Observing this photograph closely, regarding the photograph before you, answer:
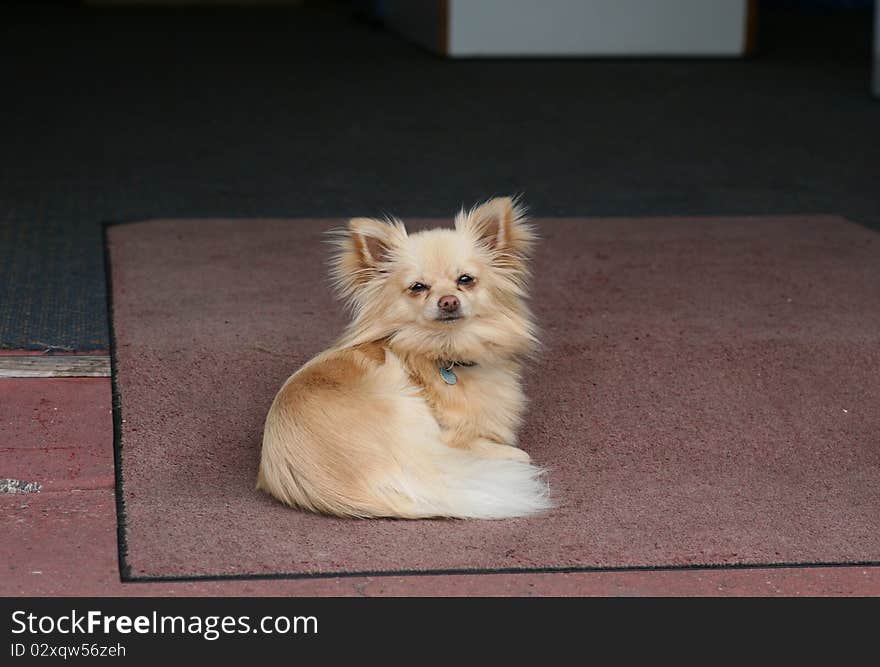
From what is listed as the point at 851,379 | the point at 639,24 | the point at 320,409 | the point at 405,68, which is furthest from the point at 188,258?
the point at 639,24

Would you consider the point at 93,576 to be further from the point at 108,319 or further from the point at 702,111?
the point at 702,111

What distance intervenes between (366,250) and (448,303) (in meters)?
0.28

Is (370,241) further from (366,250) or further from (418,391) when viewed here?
(418,391)

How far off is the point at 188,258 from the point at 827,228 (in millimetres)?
2696

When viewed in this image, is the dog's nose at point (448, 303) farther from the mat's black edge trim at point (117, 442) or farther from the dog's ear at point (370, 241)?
the mat's black edge trim at point (117, 442)

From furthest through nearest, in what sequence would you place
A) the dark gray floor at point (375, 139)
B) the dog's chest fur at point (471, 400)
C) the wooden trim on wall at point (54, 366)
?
1. the dark gray floor at point (375, 139)
2. the wooden trim on wall at point (54, 366)
3. the dog's chest fur at point (471, 400)

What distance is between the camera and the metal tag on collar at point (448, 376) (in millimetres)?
3145

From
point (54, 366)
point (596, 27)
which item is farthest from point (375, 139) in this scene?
point (54, 366)

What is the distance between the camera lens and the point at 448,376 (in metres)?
3.15

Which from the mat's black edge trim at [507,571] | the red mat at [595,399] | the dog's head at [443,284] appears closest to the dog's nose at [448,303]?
the dog's head at [443,284]

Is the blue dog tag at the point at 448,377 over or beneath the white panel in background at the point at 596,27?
beneath

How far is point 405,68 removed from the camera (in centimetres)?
966

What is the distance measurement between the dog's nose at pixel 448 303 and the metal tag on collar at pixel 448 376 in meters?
0.21

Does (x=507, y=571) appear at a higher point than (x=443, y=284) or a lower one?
lower
